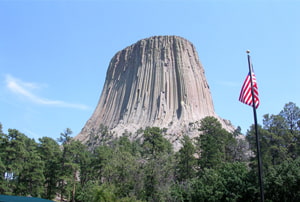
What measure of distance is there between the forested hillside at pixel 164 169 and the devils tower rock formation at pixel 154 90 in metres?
28.8

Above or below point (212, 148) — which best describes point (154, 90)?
above

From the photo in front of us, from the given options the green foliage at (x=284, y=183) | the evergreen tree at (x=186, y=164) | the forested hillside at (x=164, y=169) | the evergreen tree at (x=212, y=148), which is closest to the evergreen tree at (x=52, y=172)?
the forested hillside at (x=164, y=169)

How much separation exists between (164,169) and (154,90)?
56.3 metres

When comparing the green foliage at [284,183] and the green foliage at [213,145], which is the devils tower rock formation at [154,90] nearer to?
the green foliage at [213,145]

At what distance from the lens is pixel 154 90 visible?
274 feet

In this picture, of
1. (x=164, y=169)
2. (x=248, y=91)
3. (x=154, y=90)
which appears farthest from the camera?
(x=154, y=90)

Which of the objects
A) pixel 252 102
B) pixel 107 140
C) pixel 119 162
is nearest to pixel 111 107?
pixel 107 140

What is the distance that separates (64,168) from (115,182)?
13812mm

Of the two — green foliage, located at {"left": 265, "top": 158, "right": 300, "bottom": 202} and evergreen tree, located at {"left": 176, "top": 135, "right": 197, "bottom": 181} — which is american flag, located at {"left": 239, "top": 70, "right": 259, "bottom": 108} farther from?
evergreen tree, located at {"left": 176, "top": 135, "right": 197, "bottom": 181}

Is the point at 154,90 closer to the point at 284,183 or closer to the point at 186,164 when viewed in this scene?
the point at 186,164

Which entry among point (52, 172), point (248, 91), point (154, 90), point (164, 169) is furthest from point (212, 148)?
point (154, 90)

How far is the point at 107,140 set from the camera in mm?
71500

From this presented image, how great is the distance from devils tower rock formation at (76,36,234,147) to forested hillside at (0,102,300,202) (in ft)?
94.5

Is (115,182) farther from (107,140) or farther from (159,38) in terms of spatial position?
(159,38)
